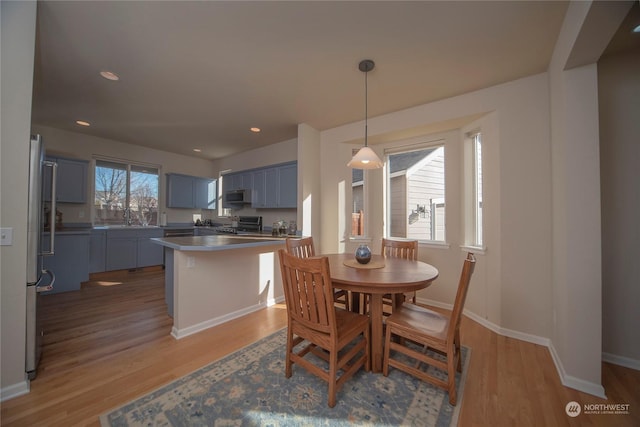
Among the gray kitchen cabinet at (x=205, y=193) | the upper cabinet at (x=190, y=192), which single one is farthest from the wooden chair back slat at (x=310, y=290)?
the gray kitchen cabinet at (x=205, y=193)

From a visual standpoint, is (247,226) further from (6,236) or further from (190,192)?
(6,236)

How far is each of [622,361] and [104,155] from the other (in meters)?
7.72

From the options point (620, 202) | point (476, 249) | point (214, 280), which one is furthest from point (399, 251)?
point (214, 280)

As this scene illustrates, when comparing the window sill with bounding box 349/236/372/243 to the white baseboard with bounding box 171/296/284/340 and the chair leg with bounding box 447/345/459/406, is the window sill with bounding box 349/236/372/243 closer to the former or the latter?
the white baseboard with bounding box 171/296/284/340

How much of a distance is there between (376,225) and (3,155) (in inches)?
147

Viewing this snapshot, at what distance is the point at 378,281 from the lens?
1703mm

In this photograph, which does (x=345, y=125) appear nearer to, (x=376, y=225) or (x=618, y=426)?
(x=376, y=225)

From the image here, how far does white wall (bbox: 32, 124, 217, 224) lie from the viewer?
432cm

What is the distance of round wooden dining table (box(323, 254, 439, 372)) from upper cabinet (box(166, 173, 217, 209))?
490 centimetres

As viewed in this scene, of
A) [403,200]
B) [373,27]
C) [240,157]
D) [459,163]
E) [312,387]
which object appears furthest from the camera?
[240,157]

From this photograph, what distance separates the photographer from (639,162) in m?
1.96

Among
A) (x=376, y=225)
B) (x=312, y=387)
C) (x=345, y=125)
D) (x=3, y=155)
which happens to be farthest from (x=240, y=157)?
(x=312, y=387)

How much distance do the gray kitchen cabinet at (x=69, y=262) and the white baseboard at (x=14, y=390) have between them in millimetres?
2789

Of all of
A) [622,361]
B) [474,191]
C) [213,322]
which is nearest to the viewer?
[622,361]
